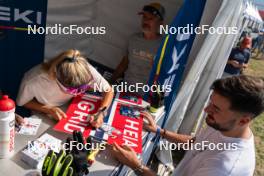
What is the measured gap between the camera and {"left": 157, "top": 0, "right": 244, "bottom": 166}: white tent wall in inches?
98.3

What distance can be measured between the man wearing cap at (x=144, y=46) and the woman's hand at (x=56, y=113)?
1351 millimetres

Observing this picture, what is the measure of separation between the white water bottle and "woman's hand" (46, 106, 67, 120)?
39 centimetres

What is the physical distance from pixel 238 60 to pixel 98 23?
7.25 ft

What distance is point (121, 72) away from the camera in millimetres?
3094

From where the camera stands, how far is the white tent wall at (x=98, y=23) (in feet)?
10.6

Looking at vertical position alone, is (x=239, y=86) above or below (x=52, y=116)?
above

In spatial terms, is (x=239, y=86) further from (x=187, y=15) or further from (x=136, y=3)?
(x=136, y=3)

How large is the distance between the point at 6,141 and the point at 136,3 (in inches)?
89.4

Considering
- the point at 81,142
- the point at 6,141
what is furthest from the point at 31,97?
the point at 81,142
